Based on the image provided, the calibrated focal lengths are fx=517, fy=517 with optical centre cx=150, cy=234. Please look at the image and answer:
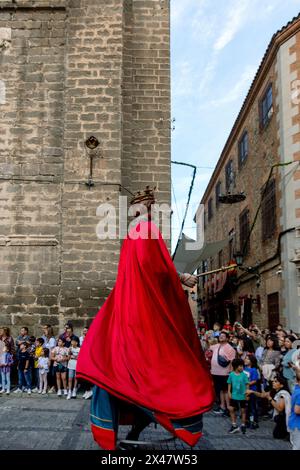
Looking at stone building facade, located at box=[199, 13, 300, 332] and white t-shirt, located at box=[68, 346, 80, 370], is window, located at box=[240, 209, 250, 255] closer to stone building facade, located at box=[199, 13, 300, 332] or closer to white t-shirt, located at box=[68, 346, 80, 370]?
stone building facade, located at box=[199, 13, 300, 332]

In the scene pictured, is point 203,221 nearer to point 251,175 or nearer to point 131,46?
point 251,175

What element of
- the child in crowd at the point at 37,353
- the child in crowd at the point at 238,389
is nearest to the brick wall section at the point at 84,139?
the child in crowd at the point at 37,353

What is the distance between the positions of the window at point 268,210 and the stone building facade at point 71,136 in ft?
17.9

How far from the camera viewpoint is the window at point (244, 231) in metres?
21.1

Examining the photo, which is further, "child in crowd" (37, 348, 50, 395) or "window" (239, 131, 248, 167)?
"window" (239, 131, 248, 167)

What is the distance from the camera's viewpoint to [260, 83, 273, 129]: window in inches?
677

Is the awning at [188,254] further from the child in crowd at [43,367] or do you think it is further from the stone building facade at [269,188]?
the child in crowd at [43,367]

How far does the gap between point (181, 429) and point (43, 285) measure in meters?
8.28

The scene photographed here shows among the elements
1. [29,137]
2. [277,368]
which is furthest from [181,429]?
[29,137]

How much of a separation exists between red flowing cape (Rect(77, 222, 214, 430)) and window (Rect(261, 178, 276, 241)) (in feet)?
41.8

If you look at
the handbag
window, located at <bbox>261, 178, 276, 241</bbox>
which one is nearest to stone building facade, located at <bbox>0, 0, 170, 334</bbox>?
the handbag

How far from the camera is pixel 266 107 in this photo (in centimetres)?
1792

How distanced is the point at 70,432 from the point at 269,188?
12.8 meters

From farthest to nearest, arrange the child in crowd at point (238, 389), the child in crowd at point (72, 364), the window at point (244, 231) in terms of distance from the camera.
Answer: the window at point (244, 231)
the child in crowd at point (72, 364)
the child in crowd at point (238, 389)
